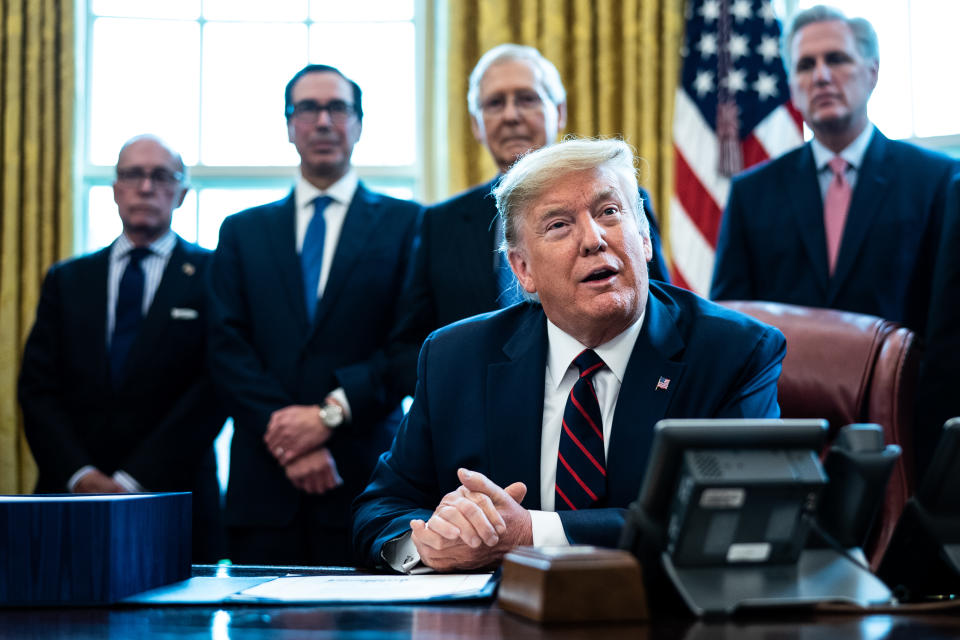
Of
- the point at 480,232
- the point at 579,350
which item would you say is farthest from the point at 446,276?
the point at 579,350

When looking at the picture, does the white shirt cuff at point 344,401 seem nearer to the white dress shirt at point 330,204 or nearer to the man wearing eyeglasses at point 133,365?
the white dress shirt at point 330,204

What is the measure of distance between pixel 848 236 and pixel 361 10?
331cm

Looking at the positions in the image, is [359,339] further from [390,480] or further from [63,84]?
[63,84]

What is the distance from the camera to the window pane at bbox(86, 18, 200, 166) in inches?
225

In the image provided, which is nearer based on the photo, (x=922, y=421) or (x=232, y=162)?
(x=922, y=421)

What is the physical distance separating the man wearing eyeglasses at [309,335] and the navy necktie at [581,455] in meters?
1.26

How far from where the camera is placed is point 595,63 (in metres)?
5.16

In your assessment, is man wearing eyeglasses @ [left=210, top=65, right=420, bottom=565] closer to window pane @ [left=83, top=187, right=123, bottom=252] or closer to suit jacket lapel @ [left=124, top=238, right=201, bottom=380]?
suit jacket lapel @ [left=124, top=238, right=201, bottom=380]

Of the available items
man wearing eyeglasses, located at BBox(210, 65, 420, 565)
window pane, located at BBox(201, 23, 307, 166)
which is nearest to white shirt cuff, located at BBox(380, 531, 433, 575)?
man wearing eyeglasses, located at BBox(210, 65, 420, 565)

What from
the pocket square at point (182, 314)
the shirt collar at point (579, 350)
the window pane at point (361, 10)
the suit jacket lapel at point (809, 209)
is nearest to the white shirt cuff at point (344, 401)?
the pocket square at point (182, 314)

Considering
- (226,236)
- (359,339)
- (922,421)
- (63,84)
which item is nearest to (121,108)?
(63,84)

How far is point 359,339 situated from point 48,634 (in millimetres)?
2174

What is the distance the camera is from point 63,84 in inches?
206

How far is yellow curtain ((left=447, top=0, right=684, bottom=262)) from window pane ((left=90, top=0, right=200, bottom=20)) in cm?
160
